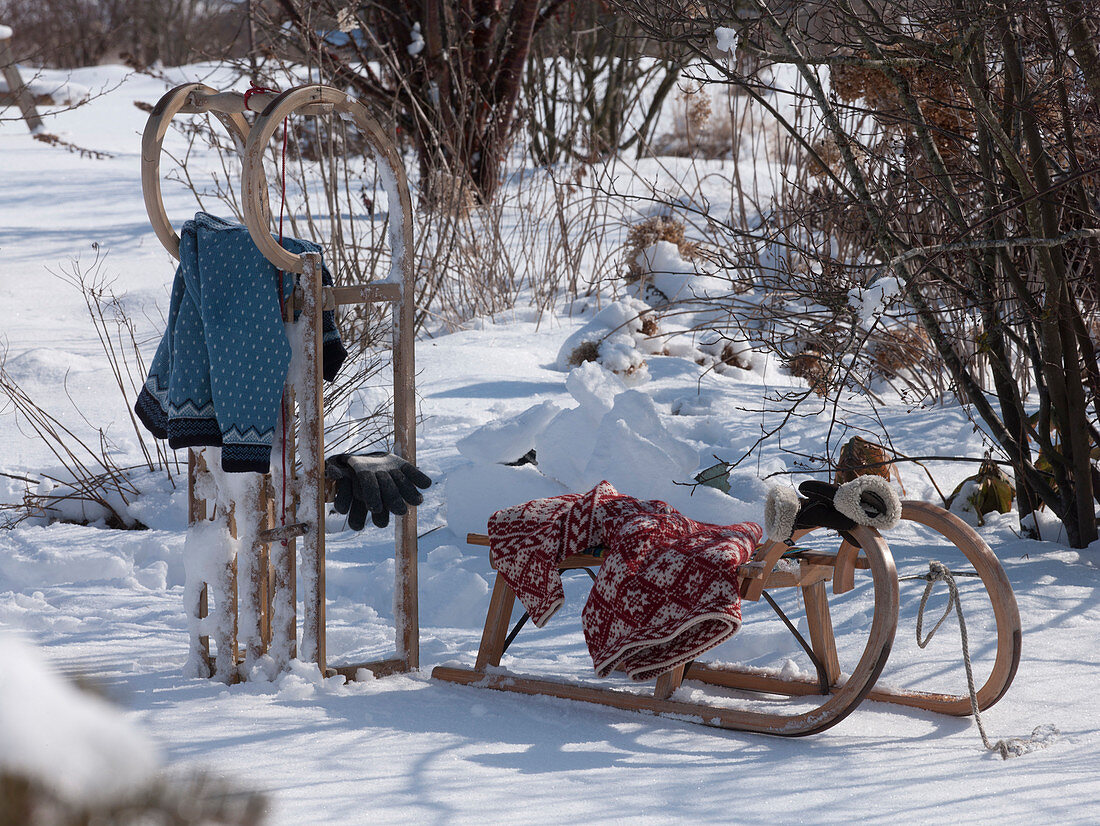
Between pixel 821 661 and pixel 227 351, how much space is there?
5.53 ft

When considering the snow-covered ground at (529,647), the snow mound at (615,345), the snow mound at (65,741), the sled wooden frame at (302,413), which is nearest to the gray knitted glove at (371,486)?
the sled wooden frame at (302,413)

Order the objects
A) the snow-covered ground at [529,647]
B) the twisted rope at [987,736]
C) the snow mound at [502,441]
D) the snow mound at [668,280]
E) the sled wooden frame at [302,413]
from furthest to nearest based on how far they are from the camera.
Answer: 1. the snow mound at [668,280]
2. the snow mound at [502,441]
3. the sled wooden frame at [302,413]
4. the twisted rope at [987,736]
5. the snow-covered ground at [529,647]

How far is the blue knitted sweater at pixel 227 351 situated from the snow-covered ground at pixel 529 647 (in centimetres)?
61

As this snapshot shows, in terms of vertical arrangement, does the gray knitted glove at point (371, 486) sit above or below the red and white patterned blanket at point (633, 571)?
above

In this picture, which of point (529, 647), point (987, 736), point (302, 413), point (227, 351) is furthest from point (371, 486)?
point (987, 736)

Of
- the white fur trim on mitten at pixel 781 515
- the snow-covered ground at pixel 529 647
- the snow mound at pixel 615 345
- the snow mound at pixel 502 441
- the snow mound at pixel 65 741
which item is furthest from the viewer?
the snow mound at pixel 615 345

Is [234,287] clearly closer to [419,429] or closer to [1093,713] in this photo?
[1093,713]

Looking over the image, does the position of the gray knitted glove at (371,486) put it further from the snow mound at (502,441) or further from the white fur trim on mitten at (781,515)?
the snow mound at (502,441)

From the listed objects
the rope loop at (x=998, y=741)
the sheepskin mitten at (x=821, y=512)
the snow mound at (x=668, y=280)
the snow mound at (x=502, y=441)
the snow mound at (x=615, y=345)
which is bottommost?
the rope loop at (x=998, y=741)

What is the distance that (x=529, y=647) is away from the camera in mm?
3344

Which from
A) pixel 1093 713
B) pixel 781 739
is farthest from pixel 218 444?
pixel 1093 713

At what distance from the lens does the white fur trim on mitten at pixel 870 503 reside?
240 cm

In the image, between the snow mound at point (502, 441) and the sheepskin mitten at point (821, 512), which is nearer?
the sheepskin mitten at point (821, 512)

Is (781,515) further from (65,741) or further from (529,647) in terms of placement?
(65,741)
